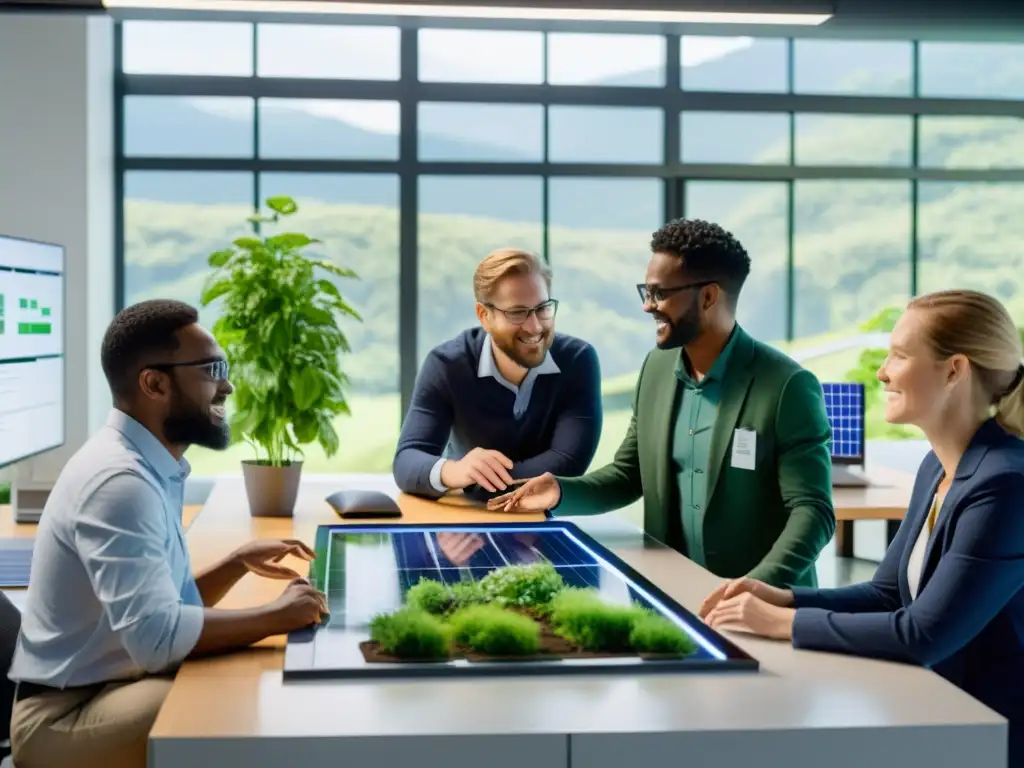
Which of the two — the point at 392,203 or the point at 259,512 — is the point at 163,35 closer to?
the point at 392,203

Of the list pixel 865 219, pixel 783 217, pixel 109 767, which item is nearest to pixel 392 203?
pixel 783 217

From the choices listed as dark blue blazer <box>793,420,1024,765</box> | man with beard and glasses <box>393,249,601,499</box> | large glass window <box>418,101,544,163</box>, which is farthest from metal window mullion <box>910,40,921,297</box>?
dark blue blazer <box>793,420,1024,765</box>

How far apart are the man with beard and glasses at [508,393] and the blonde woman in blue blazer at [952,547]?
1429 millimetres

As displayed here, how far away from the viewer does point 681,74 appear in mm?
8344

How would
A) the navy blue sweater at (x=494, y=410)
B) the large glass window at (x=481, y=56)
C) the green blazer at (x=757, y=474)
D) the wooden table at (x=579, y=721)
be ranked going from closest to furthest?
the wooden table at (x=579, y=721), the green blazer at (x=757, y=474), the navy blue sweater at (x=494, y=410), the large glass window at (x=481, y=56)

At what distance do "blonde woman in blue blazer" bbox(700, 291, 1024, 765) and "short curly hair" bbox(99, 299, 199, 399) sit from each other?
3.51 feet

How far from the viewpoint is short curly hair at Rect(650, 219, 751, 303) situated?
2936 millimetres

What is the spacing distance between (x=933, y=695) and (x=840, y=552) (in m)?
5.05

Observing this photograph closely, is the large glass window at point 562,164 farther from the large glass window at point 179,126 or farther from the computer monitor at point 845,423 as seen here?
the computer monitor at point 845,423

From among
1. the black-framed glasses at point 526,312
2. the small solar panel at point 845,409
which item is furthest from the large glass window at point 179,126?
the black-framed glasses at point 526,312

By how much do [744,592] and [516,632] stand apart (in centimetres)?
50

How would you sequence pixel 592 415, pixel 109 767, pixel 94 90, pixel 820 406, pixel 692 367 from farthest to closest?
pixel 94 90
pixel 592 415
pixel 692 367
pixel 820 406
pixel 109 767

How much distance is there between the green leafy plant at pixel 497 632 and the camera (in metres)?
1.81

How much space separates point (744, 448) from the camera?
285cm
